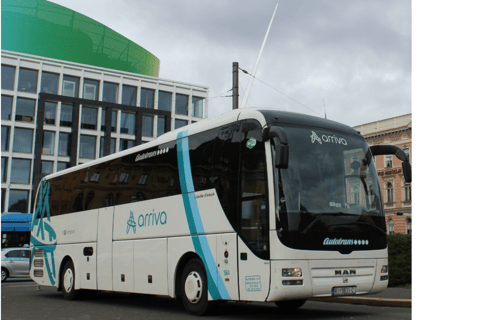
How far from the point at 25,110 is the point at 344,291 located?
2041 inches

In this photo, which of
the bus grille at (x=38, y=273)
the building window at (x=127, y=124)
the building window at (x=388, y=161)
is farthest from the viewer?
the building window at (x=388, y=161)

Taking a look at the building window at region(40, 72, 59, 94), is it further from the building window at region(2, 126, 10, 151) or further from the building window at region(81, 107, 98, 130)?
the building window at region(2, 126, 10, 151)

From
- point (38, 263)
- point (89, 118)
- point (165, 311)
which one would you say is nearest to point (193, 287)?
point (165, 311)

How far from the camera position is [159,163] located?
477 inches

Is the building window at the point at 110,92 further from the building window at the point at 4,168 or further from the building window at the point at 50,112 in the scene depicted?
the building window at the point at 4,168

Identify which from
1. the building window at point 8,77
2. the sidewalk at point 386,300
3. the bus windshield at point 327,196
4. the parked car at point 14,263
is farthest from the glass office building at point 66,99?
the bus windshield at point 327,196

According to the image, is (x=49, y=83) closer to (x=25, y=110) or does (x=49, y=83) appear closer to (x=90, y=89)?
(x=25, y=110)

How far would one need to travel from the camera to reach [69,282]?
15.7 meters

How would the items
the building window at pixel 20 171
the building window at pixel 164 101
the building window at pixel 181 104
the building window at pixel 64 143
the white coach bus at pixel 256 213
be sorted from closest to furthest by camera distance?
the white coach bus at pixel 256 213, the building window at pixel 20 171, the building window at pixel 64 143, the building window at pixel 164 101, the building window at pixel 181 104

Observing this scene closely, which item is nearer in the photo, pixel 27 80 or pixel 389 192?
pixel 27 80

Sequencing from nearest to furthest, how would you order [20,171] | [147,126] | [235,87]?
[235,87], [20,171], [147,126]

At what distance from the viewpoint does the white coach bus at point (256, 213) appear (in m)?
8.95

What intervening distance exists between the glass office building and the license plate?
158ft

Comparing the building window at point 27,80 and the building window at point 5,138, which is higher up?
the building window at point 27,80
